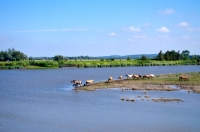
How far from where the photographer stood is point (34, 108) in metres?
25.3

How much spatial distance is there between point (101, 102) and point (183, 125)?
8.94 meters

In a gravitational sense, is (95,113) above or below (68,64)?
below

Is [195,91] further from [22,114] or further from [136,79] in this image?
[22,114]

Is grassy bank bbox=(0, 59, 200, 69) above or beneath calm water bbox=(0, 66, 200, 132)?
above

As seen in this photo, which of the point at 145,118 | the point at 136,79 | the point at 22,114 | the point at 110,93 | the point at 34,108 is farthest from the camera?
the point at 136,79

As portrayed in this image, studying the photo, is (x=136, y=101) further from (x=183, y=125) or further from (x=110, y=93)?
(x=183, y=125)

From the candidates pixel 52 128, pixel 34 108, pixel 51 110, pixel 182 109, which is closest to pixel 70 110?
pixel 51 110

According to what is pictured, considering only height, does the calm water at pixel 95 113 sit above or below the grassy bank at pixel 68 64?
below

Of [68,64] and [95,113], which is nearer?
[95,113]

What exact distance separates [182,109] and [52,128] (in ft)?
33.4

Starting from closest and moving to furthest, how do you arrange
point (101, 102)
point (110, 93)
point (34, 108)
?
1. point (34, 108)
2. point (101, 102)
3. point (110, 93)

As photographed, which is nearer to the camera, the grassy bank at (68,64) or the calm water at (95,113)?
the calm water at (95,113)

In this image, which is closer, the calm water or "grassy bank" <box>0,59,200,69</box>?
the calm water

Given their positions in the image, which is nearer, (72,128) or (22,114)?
(72,128)
